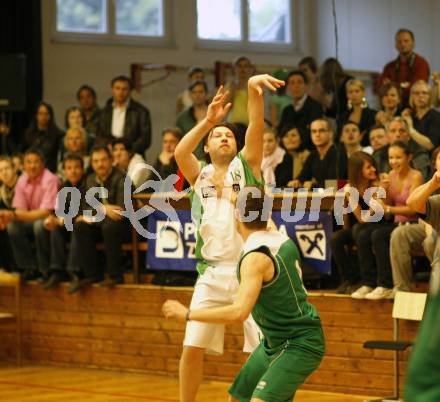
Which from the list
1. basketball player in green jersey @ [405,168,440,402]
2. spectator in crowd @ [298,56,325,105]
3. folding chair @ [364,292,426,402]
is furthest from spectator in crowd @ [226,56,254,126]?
basketball player in green jersey @ [405,168,440,402]

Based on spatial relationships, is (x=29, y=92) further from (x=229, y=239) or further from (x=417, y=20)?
(x=229, y=239)

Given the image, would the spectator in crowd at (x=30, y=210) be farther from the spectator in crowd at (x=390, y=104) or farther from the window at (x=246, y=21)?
the window at (x=246, y=21)

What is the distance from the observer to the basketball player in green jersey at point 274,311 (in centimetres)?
446

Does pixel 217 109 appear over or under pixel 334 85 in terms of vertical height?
under

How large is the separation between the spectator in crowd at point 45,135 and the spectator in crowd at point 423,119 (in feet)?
13.0

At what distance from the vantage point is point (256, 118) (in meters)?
5.64

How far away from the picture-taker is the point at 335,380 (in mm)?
7824

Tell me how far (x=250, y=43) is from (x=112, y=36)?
201 centimetres

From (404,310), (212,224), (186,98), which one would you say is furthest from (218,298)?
(186,98)

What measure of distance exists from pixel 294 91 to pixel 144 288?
9.35 feet

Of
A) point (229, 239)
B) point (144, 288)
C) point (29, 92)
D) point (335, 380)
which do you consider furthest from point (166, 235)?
point (29, 92)

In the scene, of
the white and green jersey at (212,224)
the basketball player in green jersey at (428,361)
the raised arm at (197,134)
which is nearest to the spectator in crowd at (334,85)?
the white and green jersey at (212,224)

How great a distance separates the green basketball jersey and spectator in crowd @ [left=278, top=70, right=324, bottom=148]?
5.32 meters

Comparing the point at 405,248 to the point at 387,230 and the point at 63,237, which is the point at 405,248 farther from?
the point at 63,237
